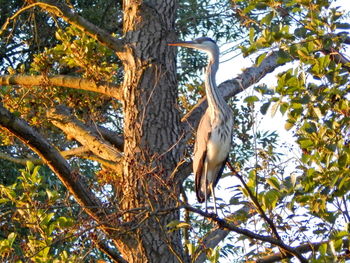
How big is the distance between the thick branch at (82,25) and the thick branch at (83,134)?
616 millimetres

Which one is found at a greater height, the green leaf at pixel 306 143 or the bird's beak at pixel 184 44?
the bird's beak at pixel 184 44

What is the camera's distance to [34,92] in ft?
18.9

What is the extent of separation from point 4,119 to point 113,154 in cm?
90

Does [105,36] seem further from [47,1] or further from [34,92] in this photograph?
[34,92]

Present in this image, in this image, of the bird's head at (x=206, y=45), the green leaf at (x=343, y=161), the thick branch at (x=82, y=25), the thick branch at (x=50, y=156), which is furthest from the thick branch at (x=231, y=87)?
the green leaf at (x=343, y=161)

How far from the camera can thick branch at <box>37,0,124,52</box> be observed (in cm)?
504

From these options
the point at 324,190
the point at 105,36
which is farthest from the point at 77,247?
the point at 105,36

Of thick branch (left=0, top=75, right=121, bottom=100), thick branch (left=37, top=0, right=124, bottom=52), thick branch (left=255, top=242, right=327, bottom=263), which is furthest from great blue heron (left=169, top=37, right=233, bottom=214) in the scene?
thick branch (left=255, top=242, right=327, bottom=263)

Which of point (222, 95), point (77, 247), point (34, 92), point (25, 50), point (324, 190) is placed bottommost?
point (324, 190)

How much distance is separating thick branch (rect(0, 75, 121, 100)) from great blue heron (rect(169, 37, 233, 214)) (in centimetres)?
53

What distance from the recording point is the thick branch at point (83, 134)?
5219mm

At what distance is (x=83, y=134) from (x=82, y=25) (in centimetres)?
75

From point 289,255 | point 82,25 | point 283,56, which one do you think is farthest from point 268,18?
point 82,25

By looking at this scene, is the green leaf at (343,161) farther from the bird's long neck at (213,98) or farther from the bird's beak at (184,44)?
the bird's beak at (184,44)
